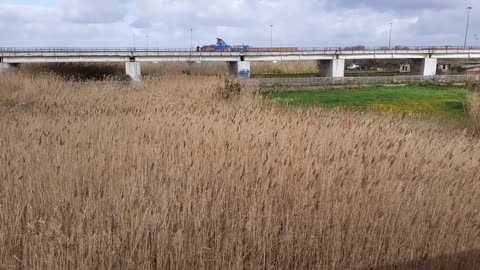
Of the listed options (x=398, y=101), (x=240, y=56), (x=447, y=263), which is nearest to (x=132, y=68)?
(x=240, y=56)

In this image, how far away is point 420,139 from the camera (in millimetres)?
6199

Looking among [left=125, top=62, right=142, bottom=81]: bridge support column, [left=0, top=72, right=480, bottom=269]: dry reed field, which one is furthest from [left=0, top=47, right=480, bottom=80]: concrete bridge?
[left=0, top=72, right=480, bottom=269]: dry reed field

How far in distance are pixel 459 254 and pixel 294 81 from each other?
40581mm

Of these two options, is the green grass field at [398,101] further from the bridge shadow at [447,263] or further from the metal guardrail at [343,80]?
the bridge shadow at [447,263]

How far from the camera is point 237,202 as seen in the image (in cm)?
354

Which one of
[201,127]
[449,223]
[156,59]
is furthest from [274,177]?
[156,59]

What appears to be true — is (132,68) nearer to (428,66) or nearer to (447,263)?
(428,66)

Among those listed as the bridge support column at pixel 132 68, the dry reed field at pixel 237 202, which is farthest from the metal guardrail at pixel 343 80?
the dry reed field at pixel 237 202

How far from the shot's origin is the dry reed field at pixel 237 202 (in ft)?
9.10

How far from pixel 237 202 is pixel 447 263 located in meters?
1.70

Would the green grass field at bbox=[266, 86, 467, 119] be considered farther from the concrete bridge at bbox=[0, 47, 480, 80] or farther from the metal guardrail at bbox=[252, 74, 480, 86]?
the concrete bridge at bbox=[0, 47, 480, 80]

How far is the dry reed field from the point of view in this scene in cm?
277

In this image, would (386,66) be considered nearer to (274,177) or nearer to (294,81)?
(294,81)

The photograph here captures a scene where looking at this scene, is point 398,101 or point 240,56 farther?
point 240,56
